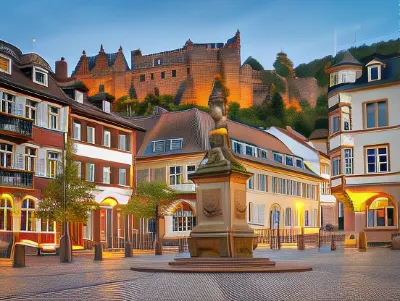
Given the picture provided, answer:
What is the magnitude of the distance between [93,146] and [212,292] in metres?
33.5

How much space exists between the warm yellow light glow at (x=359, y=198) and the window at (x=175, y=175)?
51.5 feet

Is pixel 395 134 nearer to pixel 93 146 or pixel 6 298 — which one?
pixel 93 146

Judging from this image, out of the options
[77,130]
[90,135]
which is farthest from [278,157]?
[77,130]

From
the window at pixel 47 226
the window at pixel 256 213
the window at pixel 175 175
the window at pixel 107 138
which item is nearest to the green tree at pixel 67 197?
the window at pixel 47 226

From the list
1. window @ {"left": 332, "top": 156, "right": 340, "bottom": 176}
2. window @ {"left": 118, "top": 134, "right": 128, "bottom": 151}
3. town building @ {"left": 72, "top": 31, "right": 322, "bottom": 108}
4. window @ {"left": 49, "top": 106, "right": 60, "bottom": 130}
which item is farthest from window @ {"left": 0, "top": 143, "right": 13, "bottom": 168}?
town building @ {"left": 72, "top": 31, "right": 322, "bottom": 108}

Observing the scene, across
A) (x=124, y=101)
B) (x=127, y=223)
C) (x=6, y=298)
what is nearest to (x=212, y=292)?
(x=6, y=298)

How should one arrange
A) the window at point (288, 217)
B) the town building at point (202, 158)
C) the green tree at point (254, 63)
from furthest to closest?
the green tree at point (254, 63) → the window at point (288, 217) → the town building at point (202, 158)

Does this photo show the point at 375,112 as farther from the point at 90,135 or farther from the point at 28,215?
the point at 28,215

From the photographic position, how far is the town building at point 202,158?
5416 centimetres

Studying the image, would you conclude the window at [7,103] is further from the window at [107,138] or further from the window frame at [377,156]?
the window frame at [377,156]

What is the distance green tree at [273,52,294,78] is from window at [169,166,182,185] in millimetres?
90151

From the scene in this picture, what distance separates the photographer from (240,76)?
119 meters

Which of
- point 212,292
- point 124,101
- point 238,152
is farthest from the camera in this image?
point 124,101

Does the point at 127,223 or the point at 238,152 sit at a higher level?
the point at 238,152
